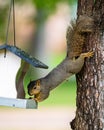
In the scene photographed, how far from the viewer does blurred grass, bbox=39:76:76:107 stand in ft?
46.0

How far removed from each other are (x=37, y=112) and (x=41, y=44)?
6140 millimetres

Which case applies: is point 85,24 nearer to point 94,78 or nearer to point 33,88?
point 94,78

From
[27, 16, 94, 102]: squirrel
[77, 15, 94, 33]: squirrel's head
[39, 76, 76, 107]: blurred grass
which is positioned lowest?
[27, 16, 94, 102]: squirrel

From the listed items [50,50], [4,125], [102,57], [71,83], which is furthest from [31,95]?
[50,50]

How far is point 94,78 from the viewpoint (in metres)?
3.54

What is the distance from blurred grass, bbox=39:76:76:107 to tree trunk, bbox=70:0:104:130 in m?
9.53

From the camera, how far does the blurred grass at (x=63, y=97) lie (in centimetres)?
1403

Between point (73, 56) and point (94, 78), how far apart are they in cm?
17

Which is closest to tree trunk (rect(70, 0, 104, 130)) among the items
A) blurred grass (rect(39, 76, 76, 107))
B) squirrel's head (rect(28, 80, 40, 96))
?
squirrel's head (rect(28, 80, 40, 96))

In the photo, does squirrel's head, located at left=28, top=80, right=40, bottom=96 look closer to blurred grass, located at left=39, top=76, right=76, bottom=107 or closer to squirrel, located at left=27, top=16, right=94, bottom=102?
squirrel, located at left=27, top=16, right=94, bottom=102

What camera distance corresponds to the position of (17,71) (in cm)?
350

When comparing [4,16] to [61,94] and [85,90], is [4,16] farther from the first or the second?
[61,94]

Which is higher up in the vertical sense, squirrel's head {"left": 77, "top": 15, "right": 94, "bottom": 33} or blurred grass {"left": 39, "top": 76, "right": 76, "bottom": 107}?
blurred grass {"left": 39, "top": 76, "right": 76, "bottom": 107}

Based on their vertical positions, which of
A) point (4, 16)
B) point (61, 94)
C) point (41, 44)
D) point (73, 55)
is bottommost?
point (73, 55)
